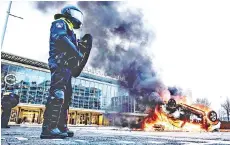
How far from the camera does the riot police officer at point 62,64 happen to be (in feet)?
27.0

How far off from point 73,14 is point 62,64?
2.45 metres

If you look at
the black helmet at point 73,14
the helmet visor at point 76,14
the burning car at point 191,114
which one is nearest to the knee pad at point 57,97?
the black helmet at point 73,14

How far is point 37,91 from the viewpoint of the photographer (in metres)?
23.5

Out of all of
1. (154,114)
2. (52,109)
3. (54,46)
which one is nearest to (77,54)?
(54,46)

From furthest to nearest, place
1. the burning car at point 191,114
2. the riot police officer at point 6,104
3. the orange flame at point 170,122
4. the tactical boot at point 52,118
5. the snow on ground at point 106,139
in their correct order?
the orange flame at point 170,122, the burning car at point 191,114, the riot police officer at point 6,104, the tactical boot at point 52,118, the snow on ground at point 106,139

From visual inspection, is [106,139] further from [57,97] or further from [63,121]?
[57,97]

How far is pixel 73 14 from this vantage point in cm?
950

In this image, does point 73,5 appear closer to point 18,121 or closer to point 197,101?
point 18,121

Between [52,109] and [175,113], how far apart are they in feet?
44.1

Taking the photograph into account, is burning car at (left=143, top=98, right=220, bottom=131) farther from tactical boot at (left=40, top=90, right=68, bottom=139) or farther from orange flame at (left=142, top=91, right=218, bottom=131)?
tactical boot at (left=40, top=90, right=68, bottom=139)

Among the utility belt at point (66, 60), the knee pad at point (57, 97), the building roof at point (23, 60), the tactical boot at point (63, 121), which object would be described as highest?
the building roof at point (23, 60)

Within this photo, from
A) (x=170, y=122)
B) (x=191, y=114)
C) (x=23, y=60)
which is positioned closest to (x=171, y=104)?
(x=170, y=122)

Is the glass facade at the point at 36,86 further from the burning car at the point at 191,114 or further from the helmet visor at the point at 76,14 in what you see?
the helmet visor at the point at 76,14

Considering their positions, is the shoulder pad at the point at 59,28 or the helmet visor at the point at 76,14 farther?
the helmet visor at the point at 76,14
